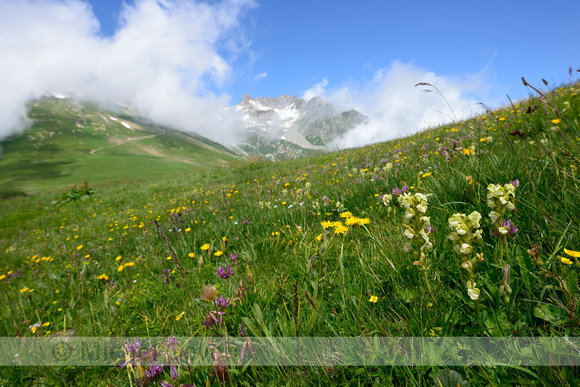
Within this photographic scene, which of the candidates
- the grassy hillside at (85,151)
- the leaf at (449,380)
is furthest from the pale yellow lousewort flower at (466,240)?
the grassy hillside at (85,151)

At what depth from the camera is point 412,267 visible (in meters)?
1.61

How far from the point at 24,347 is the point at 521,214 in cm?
479

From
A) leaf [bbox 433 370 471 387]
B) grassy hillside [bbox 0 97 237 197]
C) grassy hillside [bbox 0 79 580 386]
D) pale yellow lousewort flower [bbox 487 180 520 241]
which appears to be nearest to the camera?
leaf [bbox 433 370 471 387]

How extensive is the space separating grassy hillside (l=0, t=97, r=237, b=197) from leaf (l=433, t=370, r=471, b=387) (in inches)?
3132

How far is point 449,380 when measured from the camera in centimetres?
103

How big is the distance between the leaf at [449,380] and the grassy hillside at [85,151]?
261ft

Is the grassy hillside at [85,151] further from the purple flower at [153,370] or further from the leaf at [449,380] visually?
the leaf at [449,380]

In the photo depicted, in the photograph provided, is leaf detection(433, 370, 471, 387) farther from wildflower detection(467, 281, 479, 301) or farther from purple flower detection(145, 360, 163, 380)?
purple flower detection(145, 360, 163, 380)

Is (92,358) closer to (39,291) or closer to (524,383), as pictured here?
(524,383)

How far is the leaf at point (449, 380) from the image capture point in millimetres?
1021

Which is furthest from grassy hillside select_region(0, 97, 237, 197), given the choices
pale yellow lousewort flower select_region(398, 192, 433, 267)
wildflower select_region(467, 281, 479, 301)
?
wildflower select_region(467, 281, 479, 301)

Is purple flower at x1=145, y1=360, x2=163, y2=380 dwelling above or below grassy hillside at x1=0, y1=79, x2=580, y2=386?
below

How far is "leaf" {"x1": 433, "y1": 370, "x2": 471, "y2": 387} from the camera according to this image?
1.02 m

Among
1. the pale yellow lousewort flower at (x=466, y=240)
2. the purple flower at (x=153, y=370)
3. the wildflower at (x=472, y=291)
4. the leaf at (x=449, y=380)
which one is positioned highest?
the pale yellow lousewort flower at (x=466, y=240)
